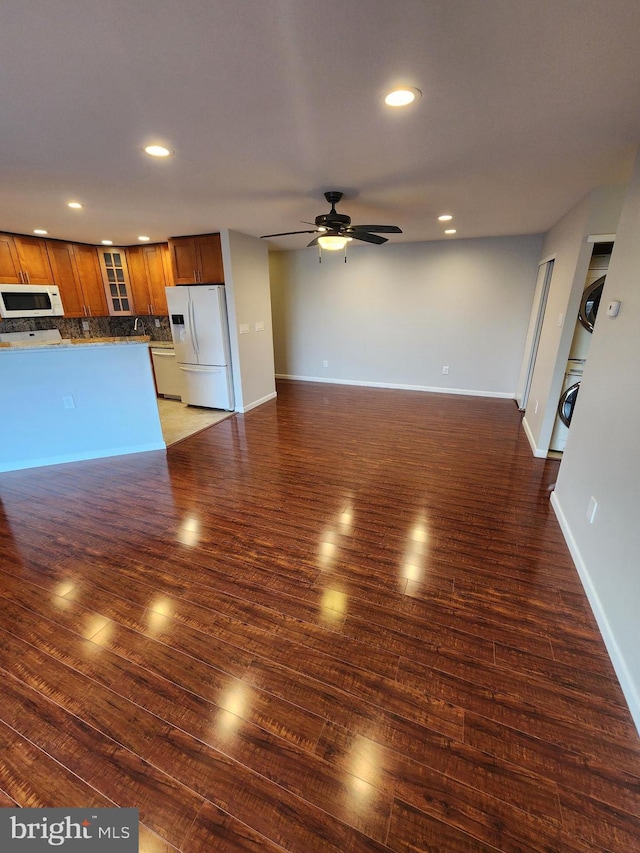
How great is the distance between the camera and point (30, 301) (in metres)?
4.84

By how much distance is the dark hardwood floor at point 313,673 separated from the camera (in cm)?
116

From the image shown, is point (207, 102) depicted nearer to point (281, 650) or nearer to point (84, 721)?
point (281, 650)

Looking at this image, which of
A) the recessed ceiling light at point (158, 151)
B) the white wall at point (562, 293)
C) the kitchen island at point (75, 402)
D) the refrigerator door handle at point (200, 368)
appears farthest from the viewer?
the refrigerator door handle at point (200, 368)

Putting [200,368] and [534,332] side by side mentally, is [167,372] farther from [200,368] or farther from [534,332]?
[534,332]

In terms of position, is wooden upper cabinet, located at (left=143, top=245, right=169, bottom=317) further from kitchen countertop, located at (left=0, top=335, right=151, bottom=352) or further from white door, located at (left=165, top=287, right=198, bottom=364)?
kitchen countertop, located at (left=0, top=335, right=151, bottom=352)

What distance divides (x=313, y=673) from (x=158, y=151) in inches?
117

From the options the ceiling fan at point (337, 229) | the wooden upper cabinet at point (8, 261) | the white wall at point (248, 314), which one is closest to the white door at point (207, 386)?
the white wall at point (248, 314)

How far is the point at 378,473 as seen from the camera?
3418 mm

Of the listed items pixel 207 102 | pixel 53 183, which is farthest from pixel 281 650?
pixel 53 183

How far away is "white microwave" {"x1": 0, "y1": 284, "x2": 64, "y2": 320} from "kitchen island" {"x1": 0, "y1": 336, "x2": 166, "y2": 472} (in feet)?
6.09

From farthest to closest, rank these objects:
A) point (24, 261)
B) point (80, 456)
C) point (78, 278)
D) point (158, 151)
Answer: point (78, 278)
point (24, 261)
point (80, 456)
point (158, 151)

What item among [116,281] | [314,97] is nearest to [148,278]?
[116,281]

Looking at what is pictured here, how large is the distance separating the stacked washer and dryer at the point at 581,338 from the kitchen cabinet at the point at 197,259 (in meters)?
4.16

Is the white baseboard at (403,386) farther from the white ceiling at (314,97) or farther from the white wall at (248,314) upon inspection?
the white ceiling at (314,97)
